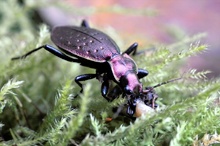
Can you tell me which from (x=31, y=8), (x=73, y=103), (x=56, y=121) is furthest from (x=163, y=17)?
(x=56, y=121)

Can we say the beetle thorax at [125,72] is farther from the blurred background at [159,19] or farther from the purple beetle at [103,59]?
the blurred background at [159,19]

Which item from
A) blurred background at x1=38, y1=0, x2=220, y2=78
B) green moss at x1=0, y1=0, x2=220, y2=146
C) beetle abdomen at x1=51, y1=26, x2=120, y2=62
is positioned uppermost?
blurred background at x1=38, y1=0, x2=220, y2=78

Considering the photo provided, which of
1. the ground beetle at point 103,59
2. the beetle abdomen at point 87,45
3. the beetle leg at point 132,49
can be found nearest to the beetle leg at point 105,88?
the ground beetle at point 103,59

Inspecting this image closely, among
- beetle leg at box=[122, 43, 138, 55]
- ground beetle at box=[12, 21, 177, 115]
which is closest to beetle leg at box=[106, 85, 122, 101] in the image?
ground beetle at box=[12, 21, 177, 115]

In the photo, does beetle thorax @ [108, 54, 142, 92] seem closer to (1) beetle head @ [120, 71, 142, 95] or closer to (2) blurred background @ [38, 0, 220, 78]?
(1) beetle head @ [120, 71, 142, 95]

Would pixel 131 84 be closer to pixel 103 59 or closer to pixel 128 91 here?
pixel 128 91

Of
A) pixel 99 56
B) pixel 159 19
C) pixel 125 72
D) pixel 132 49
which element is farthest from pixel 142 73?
pixel 159 19
